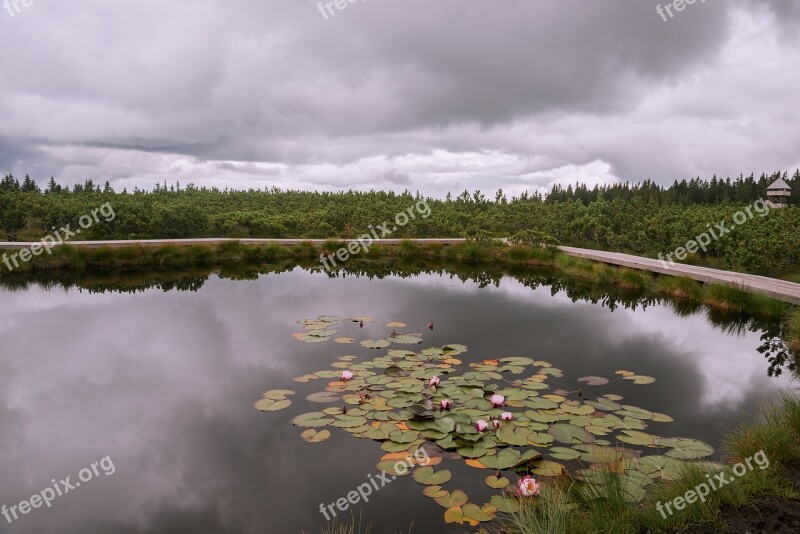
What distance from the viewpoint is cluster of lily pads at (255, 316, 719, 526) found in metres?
4.08

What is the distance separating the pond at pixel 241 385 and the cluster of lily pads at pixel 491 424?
17 cm

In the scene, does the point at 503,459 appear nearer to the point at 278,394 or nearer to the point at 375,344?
the point at 278,394

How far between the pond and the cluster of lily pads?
17 centimetres

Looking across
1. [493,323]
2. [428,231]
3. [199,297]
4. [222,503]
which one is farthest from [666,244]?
[222,503]

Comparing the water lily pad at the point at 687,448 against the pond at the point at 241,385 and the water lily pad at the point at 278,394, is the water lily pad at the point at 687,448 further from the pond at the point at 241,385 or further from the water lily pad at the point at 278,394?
the water lily pad at the point at 278,394

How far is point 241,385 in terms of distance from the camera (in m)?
6.61

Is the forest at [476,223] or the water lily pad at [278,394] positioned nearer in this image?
the water lily pad at [278,394]

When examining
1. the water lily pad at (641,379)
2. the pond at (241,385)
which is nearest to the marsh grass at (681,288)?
the pond at (241,385)

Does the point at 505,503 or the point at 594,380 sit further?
the point at 594,380

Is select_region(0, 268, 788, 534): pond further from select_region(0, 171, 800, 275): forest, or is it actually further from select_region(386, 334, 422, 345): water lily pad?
select_region(0, 171, 800, 275): forest

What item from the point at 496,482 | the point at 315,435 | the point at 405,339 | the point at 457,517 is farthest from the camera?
the point at 405,339

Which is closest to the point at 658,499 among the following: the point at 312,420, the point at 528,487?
the point at 528,487

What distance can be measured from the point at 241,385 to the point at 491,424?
3506 mm

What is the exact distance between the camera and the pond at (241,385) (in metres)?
4.08
